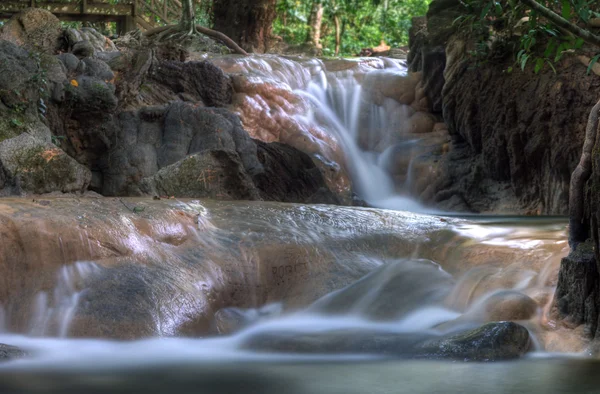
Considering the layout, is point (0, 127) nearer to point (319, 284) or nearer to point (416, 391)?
point (319, 284)

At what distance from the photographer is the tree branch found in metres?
3.67

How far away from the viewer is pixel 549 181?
32.0 feet

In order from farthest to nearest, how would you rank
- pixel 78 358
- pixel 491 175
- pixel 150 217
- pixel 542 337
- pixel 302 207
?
1. pixel 491 175
2. pixel 302 207
3. pixel 150 217
4. pixel 542 337
5. pixel 78 358

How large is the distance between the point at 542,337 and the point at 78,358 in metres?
2.99

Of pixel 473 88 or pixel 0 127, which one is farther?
pixel 473 88

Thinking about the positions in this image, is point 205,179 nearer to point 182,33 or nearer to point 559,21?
point 559,21

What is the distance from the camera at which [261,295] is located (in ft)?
19.3

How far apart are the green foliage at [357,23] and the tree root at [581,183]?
18598 millimetres

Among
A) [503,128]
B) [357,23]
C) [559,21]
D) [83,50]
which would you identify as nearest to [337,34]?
[357,23]

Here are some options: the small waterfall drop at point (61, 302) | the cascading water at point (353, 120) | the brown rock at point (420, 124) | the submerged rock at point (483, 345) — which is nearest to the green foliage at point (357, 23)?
the cascading water at point (353, 120)

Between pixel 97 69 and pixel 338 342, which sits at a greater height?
pixel 97 69

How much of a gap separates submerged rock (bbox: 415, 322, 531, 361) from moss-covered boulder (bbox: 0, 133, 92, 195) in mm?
4978

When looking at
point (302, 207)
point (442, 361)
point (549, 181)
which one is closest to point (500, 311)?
point (442, 361)

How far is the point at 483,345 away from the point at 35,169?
17.9ft
